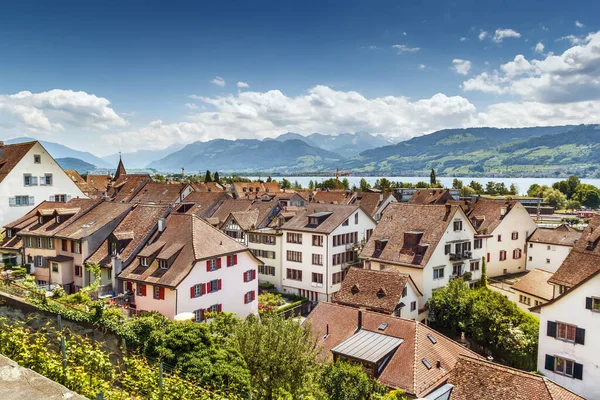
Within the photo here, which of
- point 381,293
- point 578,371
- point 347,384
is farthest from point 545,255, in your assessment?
point 347,384

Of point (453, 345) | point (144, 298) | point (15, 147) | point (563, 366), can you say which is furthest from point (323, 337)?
point (15, 147)

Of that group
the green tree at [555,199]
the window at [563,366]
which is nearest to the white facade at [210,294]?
the window at [563,366]

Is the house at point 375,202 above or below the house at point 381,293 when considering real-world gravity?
above

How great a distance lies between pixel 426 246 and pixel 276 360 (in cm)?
3108

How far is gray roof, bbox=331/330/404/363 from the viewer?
96.0 feet

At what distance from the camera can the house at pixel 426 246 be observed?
4691 centimetres

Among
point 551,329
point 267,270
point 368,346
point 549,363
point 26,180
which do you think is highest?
point 26,180

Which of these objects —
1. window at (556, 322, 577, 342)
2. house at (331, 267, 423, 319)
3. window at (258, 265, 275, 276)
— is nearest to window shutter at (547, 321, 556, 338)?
window at (556, 322, 577, 342)

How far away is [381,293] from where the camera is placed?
40219 mm

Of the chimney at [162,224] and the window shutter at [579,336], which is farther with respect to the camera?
the chimney at [162,224]

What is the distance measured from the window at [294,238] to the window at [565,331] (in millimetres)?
31736

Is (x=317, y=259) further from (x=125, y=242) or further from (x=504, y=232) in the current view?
(x=504, y=232)

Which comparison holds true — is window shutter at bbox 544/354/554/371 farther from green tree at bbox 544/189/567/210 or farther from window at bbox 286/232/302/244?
green tree at bbox 544/189/567/210

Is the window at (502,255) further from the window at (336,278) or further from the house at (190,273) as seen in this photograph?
the house at (190,273)
